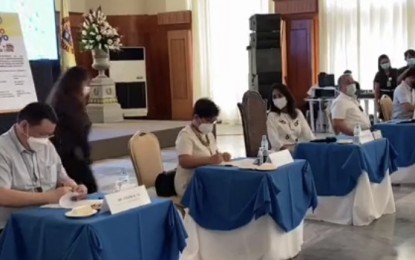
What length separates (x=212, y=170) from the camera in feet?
13.4

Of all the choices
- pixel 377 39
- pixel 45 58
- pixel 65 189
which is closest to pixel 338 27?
pixel 377 39

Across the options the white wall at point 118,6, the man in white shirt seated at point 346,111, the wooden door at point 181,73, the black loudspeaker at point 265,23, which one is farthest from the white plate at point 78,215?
the white wall at point 118,6

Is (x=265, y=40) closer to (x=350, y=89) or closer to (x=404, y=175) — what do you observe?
(x=404, y=175)

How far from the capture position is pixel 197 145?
437 cm

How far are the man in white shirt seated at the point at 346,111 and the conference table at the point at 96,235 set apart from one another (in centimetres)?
295

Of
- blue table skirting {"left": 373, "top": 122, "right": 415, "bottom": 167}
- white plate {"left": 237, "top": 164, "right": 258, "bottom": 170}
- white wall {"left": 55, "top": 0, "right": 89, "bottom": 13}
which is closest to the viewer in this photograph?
white plate {"left": 237, "top": 164, "right": 258, "bottom": 170}

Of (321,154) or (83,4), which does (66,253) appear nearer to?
(321,154)

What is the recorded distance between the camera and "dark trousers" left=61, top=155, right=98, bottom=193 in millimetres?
4184

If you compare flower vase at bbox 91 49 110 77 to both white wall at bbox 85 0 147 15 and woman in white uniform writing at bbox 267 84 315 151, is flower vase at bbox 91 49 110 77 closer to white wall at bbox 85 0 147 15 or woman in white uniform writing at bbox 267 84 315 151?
white wall at bbox 85 0 147 15

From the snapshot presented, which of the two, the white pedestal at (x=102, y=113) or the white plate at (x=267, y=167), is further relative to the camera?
the white pedestal at (x=102, y=113)

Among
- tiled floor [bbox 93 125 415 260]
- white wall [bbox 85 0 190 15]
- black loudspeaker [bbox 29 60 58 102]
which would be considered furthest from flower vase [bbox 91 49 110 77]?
tiled floor [bbox 93 125 415 260]

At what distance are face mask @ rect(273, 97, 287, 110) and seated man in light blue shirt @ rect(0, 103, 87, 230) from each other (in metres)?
2.62

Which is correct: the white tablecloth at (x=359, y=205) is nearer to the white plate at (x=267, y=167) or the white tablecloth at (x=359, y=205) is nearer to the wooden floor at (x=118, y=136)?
the white plate at (x=267, y=167)

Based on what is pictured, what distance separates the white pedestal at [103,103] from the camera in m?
11.6
